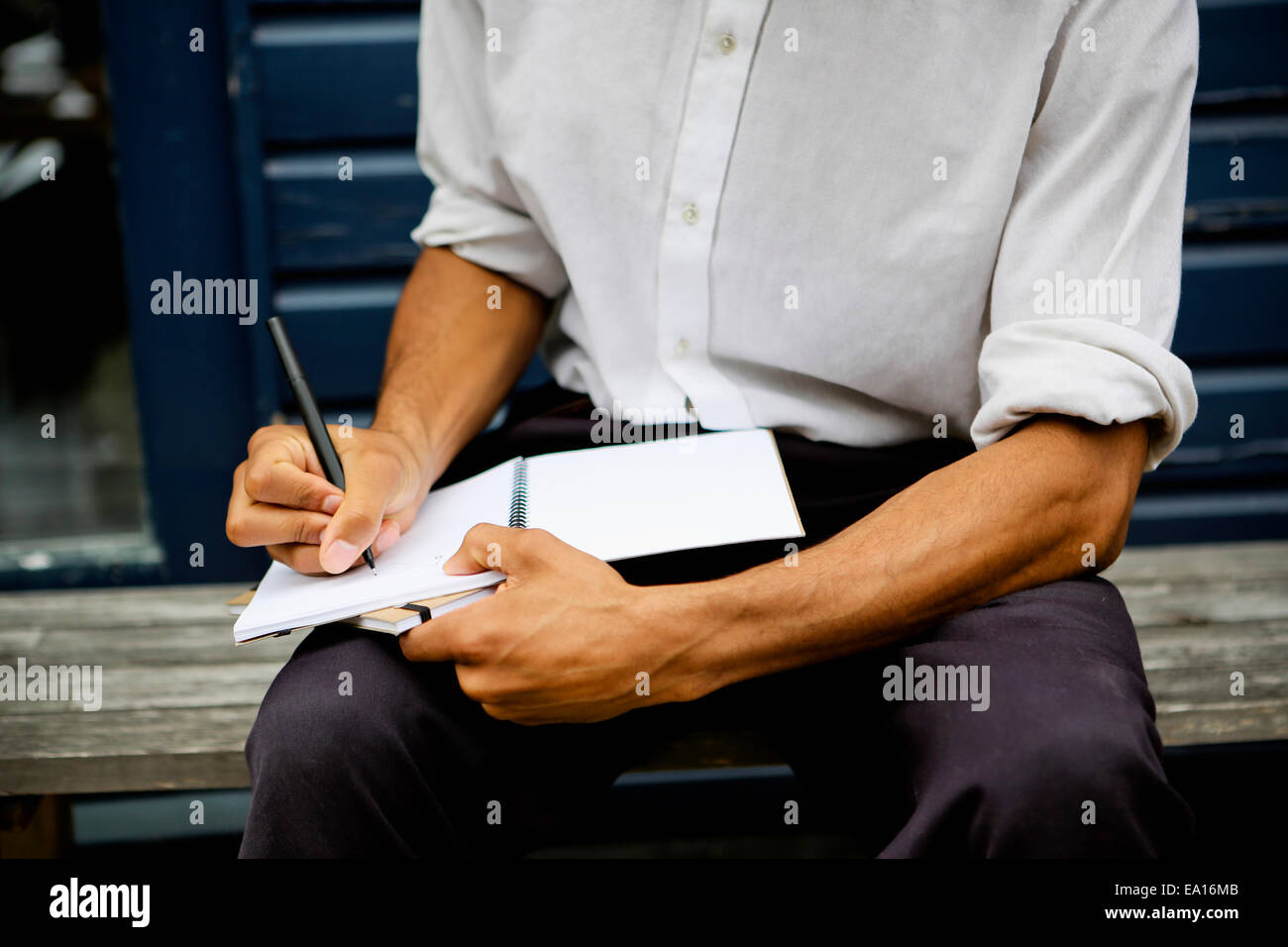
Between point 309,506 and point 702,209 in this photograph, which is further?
point 702,209

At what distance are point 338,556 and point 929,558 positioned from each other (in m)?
0.63

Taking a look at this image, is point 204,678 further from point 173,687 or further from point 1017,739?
point 1017,739

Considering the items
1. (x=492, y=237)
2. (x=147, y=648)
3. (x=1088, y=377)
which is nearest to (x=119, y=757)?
(x=147, y=648)

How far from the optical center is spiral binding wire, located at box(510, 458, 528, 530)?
4.09ft

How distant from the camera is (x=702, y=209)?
4.60 ft

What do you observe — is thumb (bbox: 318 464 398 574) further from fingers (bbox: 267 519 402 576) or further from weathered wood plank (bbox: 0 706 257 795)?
weathered wood plank (bbox: 0 706 257 795)

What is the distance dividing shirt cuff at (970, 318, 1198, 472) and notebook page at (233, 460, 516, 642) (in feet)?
1.93

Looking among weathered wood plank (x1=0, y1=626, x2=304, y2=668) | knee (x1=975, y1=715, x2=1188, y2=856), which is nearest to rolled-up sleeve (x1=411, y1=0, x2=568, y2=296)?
weathered wood plank (x1=0, y1=626, x2=304, y2=668)

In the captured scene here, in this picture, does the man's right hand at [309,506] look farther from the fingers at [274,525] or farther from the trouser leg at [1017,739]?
the trouser leg at [1017,739]

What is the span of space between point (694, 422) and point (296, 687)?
0.63m

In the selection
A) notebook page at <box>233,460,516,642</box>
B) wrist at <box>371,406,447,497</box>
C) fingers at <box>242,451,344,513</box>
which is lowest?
notebook page at <box>233,460,516,642</box>

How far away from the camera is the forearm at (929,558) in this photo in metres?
1.11

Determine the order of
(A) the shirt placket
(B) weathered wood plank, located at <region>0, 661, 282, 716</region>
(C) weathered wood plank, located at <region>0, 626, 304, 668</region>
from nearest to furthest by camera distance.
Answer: (A) the shirt placket
(B) weathered wood plank, located at <region>0, 661, 282, 716</region>
(C) weathered wood plank, located at <region>0, 626, 304, 668</region>

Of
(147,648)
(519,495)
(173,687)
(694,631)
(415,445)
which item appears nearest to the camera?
(694,631)
